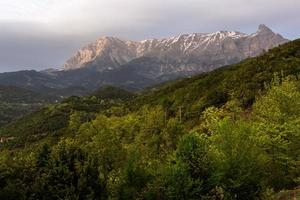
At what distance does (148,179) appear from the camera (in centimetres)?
5719

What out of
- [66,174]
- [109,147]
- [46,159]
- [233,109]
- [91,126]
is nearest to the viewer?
[66,174]

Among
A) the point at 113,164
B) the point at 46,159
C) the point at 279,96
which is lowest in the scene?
the point at 113,164

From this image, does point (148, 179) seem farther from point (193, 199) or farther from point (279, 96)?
point (279, 96)

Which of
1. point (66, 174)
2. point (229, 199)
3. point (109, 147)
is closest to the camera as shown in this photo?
point (229, 199)

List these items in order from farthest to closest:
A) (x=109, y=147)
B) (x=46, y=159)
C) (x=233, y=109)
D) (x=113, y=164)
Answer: (x=233, y=109)
(x=109, y=147)
(x=113, y=164)
(x=46, y=159)

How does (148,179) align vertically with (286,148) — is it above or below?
below

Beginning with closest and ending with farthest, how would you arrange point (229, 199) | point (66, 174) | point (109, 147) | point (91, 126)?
point (229, 199) < point (66, 174) < point (109, 147) < point (91, 126)

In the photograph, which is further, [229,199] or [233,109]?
[233,109]

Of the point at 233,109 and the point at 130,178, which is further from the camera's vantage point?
the point at 233,109

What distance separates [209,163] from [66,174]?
17408 mm

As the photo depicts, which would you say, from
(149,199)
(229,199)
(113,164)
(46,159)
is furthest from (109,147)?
(229,199)

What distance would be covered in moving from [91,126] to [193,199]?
68.5m

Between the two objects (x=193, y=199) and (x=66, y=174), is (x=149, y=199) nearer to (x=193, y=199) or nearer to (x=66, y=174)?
(x=193, y=199)

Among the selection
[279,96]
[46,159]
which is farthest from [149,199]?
[279,96]
